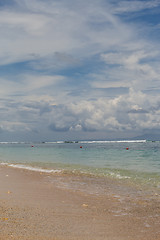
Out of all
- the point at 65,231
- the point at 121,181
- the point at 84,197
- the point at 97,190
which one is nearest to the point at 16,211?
the point at 65,231

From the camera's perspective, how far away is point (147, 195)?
12.8 metres

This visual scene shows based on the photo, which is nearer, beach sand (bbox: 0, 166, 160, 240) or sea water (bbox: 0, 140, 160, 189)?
beach sand (bbox: 0, 166, 160, 240)

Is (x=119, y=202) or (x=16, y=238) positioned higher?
(x=16, y=238)

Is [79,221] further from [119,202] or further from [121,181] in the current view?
[121,181]

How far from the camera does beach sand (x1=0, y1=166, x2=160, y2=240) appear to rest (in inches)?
265

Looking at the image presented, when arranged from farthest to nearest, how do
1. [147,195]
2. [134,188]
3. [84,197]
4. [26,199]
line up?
1. [134,188]
2. [147,195]
3. [84,197]
4. [26,199]

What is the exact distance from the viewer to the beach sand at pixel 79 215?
672cm

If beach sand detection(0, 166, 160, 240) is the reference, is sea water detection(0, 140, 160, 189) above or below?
below

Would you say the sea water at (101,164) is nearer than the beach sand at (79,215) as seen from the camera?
No

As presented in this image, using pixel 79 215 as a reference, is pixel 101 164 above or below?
below

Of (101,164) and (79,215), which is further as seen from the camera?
(101,164)

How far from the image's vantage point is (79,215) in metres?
8.66

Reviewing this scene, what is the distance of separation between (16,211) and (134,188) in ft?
27.8

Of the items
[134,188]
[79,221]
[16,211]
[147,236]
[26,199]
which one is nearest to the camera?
[147,236]
